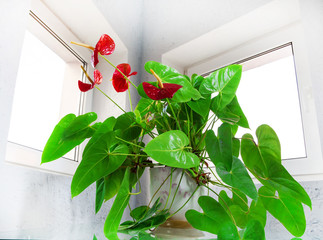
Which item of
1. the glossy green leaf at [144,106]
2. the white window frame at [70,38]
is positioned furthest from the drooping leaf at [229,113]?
the white window frame at [70,38]

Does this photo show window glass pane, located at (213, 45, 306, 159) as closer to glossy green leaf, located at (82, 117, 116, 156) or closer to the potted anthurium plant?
the potted anthurium plant

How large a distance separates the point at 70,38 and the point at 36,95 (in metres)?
0.32

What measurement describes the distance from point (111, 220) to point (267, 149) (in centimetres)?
44

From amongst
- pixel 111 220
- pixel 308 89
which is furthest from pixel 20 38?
pixel 308 89

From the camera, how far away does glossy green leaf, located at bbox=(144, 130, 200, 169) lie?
1.89ft

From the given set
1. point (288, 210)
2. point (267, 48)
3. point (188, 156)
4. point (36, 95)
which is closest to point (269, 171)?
point (288, 210)

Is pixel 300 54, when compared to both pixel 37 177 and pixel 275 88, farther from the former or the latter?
pixel 37 177

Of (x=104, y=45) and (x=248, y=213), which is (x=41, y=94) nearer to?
(x=104, y=45)

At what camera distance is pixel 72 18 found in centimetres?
118

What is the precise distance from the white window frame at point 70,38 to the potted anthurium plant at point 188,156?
19 centimetres

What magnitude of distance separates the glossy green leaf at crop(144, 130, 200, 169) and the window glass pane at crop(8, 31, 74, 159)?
56cm

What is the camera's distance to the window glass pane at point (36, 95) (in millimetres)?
958

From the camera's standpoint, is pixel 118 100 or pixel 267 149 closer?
pixel 267 149

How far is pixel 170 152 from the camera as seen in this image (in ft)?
1.97
